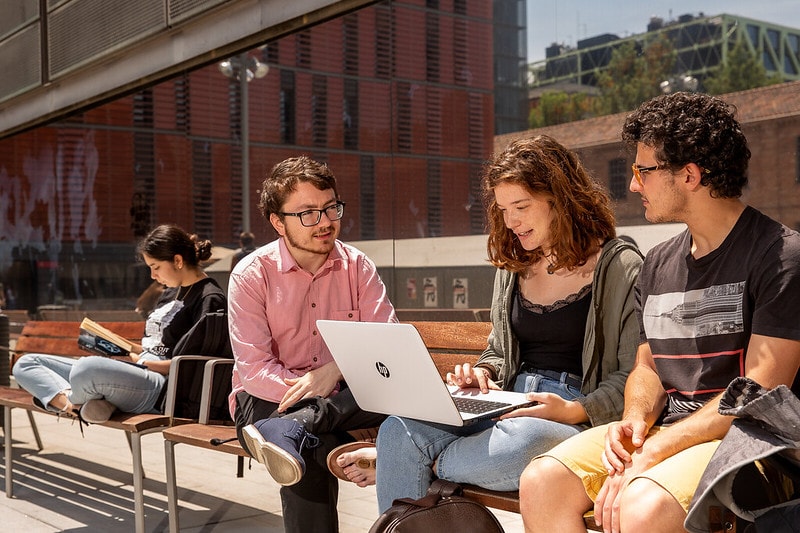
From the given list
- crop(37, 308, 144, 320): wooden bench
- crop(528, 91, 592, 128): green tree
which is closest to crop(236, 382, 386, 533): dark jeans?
crop(528, 91, 592, 128): green tree

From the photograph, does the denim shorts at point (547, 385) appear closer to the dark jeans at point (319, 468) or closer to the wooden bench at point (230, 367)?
the dark jeans at point (319, 468)

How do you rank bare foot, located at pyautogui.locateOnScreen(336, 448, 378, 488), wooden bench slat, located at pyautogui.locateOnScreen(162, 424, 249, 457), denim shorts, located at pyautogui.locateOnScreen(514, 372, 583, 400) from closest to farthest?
denim shorts, located at pyautogui.locateOnScreen(514, 372, 583, 400) < bare foot, located at pyautogui.locateOnScreen(336, 448, 378, 488) < wooden bench slat, located at pyautogui.locateOnScreen(162, 424, 249, 457)

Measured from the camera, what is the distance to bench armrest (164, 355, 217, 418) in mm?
4688

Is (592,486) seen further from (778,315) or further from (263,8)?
(263,8)

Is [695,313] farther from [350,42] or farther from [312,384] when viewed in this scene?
[350,42]

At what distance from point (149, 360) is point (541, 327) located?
8.46ft

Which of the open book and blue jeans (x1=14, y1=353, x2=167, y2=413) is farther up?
the open book

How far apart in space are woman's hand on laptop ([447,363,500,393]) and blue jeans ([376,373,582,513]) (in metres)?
0.18

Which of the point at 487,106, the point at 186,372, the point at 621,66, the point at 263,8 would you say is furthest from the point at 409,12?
the point at 186,372

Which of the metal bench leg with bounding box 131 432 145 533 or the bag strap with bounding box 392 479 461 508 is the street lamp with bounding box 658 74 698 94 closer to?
the bag strap with bounding box 392 479 461 508

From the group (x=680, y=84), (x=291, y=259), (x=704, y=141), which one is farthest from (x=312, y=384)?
(x=680, y=84)

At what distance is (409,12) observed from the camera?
6934 mm

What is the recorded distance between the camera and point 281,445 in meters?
3.23

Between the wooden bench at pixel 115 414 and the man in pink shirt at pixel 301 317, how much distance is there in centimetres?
88
